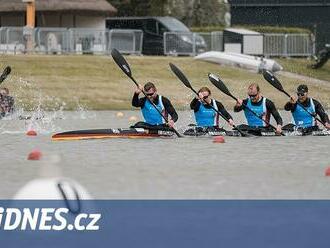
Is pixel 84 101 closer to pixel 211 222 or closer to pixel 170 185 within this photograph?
pixel 170 185

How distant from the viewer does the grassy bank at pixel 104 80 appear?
109 ft

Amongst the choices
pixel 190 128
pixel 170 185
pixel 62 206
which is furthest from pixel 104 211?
pixel 190 128

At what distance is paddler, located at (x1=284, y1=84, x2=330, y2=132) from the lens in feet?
70.1

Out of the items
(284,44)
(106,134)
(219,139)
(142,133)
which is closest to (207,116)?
(219,139)

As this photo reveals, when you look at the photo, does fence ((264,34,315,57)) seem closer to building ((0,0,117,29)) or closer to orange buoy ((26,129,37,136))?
building ((0,0,117,29))

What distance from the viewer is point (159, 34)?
48.7 metres

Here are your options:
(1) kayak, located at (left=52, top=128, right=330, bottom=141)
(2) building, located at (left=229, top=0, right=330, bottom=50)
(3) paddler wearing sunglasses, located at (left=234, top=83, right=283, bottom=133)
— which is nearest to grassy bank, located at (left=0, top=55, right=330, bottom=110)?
(2) building, located at (left=229, top=0, right=330, bottom=50)

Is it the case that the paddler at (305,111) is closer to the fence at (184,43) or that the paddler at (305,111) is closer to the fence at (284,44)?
the fence at (184,43)

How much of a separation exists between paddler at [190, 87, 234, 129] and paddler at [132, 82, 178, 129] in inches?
27.6

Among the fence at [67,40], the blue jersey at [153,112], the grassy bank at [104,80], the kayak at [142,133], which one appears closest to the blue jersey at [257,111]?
the kayak at [142,133]

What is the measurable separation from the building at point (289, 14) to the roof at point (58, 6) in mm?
8186

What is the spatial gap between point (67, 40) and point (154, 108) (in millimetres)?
23438

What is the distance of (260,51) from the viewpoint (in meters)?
45.1

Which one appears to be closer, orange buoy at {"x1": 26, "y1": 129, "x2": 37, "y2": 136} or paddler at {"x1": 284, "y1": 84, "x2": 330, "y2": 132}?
paddler at {"x1": 284, "y1": 84, "x2": 330, "y2": 132}
